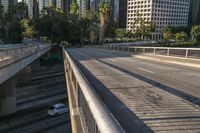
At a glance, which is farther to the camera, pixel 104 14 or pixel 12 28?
pixel 104 14

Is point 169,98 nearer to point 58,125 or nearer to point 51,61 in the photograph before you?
point 58,125

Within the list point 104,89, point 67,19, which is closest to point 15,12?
point 67,19

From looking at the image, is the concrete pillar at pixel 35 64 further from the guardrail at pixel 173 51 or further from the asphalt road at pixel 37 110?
the guardrail at pixel 173 51

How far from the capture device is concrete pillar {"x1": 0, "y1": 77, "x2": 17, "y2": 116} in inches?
1177

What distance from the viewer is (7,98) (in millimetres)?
30234

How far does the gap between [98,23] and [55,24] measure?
1279 inches

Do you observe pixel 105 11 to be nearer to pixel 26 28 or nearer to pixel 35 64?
pixel 35 64

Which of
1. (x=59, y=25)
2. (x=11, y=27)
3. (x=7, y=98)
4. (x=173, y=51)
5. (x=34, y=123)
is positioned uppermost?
(x=11, y=27)

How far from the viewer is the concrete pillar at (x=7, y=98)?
2991cm

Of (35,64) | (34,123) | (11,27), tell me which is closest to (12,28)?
(11,27)

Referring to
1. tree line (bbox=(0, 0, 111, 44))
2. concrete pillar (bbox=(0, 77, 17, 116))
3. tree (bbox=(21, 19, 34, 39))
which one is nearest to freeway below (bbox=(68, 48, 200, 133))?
concrete pillar (bbox=(0, 77, 17, 116))

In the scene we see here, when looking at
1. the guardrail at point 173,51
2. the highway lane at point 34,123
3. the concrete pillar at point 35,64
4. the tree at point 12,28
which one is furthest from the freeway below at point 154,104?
the tree at point 12,28

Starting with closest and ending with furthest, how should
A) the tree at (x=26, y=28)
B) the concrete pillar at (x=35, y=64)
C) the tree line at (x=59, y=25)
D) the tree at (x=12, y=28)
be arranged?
the concrete pillar at (x=35, y=64)
the tree line at (x=59, y=25)
the tree at (x=12, y=28)
the tree at (x=26, y=28)

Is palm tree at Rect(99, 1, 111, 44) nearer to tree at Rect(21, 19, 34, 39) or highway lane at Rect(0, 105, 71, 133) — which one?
tree at Rect(21, 19, 34, 39)
